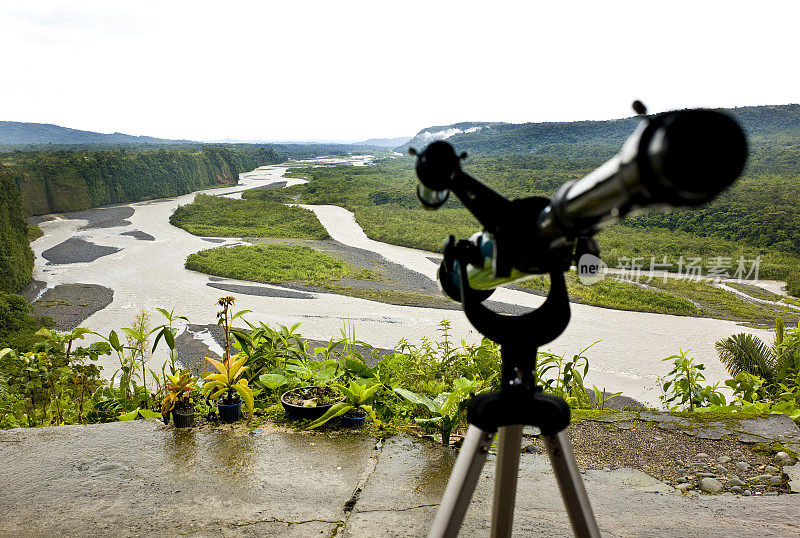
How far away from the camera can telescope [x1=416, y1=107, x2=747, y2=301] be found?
16.0 inches

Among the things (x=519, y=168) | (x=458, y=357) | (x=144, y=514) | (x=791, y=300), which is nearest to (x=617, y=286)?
(x=791, y=300)

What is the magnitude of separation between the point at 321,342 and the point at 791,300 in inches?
492

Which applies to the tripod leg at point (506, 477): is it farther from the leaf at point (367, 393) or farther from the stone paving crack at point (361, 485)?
the leaf at point (367, 393)

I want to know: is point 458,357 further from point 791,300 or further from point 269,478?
point 791,300

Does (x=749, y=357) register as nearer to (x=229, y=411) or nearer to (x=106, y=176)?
(x=229, y=411)

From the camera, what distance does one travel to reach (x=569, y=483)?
0.86 metres

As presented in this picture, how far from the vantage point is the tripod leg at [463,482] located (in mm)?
847

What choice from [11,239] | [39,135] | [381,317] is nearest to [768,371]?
[381,317]

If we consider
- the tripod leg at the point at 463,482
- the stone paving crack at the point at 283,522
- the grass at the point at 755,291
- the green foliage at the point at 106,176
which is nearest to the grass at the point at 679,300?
the grass at the point at 755,291

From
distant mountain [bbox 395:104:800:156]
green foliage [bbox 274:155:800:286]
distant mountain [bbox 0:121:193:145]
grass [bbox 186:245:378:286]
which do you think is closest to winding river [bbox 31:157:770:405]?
grass [bbox 186:245:378:286]

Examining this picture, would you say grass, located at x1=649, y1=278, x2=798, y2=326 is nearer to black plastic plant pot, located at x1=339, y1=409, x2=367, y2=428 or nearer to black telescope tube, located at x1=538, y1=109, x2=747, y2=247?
black plastic plant pot, located at x1=339, y1=409, x2=367, y2=428

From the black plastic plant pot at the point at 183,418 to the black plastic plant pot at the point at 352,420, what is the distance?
0.81 meters

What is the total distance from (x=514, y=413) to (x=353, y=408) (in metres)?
2.07

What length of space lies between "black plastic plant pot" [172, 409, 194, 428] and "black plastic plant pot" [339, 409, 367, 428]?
809mm
